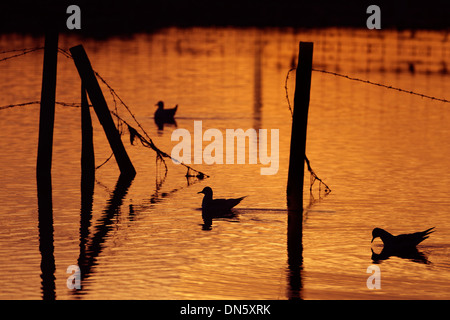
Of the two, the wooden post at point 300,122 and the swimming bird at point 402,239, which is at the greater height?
the wooden post at point 300,122

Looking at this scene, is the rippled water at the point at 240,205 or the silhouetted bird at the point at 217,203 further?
the silhouetted bird at the point at 217,203

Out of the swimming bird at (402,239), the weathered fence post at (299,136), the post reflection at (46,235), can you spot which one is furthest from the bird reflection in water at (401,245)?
the post reflection at (46,235)

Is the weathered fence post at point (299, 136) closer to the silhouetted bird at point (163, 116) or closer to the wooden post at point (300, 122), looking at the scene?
the wooden post at point (300, 122)

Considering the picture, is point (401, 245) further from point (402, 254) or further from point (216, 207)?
point (216, 207)

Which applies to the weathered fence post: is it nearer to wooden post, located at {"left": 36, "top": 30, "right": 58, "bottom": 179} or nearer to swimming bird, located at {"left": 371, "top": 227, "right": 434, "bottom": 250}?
swimming bird, located at {"left": 371, "top": 227, "right": 434, "bottom": 250}

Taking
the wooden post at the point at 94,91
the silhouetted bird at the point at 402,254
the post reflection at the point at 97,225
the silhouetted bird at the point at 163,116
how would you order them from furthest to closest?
1. the silhouetted bird at the point at 163,116
2. the wooden post at the point at 94,91
3. the silhouetted bird at the point at 402,254
4. the post reflection at the point at 97,225

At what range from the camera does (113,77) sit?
56.0m

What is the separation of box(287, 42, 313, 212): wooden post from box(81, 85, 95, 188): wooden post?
544cm

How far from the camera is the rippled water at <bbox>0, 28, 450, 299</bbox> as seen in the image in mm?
17516

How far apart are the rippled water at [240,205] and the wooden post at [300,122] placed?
0.48 meters

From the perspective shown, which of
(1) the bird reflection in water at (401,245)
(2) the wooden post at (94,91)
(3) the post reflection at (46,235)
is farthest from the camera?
(2) the wooden post at (94,91)

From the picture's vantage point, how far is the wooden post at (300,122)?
918 inches

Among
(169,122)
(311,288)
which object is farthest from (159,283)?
(169,122)
